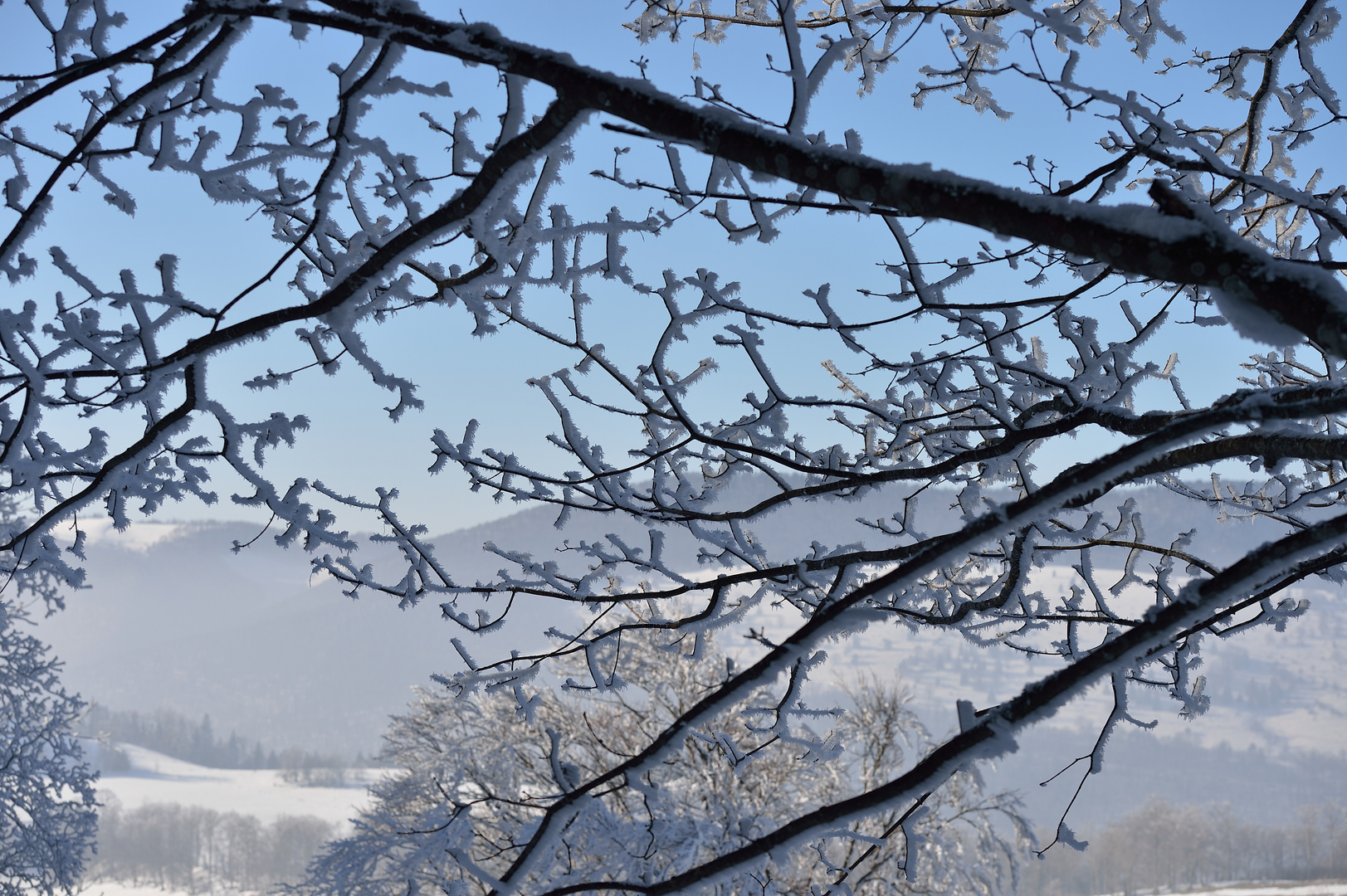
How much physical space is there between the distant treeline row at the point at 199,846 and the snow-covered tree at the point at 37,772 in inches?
2230

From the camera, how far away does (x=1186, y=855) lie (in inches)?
2292

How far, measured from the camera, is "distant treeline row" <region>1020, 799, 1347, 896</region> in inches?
2189

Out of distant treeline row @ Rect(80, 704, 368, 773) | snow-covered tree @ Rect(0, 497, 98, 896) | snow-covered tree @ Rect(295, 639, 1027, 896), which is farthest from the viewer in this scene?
distant treeline row @ Rect(80, 704, 368, 773)

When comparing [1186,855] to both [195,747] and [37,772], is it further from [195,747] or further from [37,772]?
[195,747]

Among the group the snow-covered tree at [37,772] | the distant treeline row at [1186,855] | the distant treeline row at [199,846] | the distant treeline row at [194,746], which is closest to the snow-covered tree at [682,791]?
the snow-covered tree at [37,772]

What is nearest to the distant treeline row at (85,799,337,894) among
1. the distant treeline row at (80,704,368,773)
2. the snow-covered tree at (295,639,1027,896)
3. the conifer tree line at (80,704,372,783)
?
the conifer tree line at (80,704,372,783)

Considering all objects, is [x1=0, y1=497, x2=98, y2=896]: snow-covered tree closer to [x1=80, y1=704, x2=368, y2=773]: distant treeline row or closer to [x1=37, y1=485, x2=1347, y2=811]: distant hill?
[x1=37, y1=485, x2=1347, y2=811]: distant hill

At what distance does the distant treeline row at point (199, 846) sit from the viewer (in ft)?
196

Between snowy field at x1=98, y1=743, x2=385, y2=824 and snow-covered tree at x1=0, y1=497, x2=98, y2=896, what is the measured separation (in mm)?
56920

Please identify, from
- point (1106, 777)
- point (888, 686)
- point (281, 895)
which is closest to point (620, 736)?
point (888, 686)

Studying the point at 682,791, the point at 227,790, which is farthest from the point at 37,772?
the point at 227,790

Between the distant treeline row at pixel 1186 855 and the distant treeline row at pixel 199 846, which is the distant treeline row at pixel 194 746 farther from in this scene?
the distant treeline row at pixel 1186 855

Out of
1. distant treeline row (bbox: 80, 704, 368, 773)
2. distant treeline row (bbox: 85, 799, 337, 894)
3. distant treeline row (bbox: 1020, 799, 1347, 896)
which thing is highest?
distant treeline row (bbox: 80, 704, 368, 773)

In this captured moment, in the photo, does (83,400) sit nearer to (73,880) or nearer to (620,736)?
(620,736)
